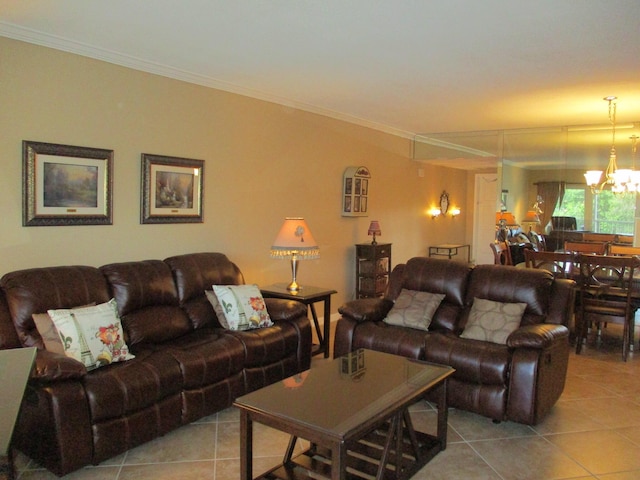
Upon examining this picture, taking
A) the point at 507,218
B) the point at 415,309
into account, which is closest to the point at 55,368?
the point at 415,309

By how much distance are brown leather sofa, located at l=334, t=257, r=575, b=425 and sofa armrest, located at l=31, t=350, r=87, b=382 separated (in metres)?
1.98

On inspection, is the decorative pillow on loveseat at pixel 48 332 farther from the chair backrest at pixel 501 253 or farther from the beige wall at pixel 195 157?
the chair backrest at pixel 501 253

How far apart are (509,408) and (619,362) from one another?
214 centimetres

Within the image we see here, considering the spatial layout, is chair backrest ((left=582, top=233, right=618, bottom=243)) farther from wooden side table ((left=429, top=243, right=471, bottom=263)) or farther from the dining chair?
wooden side table ((left=429, top=243, right=471, bottom=263))

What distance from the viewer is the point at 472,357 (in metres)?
3.34

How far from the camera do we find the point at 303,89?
15.5ft

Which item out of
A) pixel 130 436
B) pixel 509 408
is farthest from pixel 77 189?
pixel 509 408

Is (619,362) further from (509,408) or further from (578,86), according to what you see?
(578,86)

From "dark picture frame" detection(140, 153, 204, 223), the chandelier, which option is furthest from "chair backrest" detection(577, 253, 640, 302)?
"dark picture frame" detection(140, 153, 204, 223)

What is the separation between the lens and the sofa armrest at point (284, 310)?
3967mm

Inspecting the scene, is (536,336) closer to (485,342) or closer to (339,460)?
(485,342)

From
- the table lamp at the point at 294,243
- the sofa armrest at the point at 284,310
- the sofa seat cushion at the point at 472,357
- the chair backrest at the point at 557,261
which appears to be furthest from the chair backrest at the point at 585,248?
the sofa armrest at the point at 284,310

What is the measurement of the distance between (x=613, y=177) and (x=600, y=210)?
72cm

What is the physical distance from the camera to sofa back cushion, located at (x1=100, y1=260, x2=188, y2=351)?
3.40 meters
